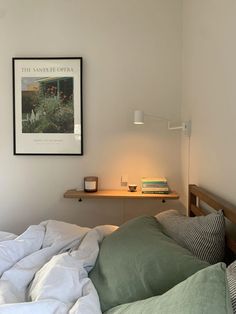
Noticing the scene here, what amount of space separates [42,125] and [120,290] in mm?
1924

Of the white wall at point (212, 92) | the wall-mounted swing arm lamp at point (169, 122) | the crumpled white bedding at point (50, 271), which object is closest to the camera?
the crumpled white bedding at point (50, 271)

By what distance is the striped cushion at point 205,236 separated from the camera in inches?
49.7

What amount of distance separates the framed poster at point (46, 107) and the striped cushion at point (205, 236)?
58.8 inches

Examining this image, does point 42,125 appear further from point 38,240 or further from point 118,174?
point 38,240

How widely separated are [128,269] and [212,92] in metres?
1.10

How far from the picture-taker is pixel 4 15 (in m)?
2.63

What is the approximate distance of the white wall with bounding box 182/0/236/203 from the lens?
4.63 feet

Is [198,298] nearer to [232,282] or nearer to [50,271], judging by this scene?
[232,282]

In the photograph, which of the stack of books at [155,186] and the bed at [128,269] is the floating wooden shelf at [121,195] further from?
the bed at [128,269]

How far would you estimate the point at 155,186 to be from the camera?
8.11 ft

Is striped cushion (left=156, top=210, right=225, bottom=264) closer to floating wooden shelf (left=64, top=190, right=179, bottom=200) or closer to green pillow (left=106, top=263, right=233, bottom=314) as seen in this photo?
green pillow (left=106, top=263, right=233, bottom=314)

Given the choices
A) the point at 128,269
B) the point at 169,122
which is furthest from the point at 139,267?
the point at 169,122

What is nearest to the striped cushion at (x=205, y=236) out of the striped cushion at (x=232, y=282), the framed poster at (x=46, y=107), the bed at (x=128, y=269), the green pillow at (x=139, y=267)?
the bed at (x=128, y=269)

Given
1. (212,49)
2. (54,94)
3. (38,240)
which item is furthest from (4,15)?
(38,240)
